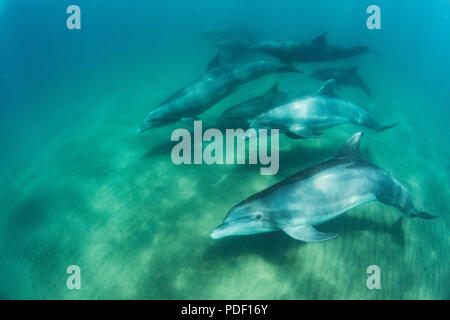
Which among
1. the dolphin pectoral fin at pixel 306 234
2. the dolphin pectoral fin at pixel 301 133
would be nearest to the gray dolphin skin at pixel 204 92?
the dolphin pectoral fin at pixel 301 133

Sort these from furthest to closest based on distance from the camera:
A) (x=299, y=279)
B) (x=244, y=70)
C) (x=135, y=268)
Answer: (x=244, y=70)
(x=135, y=268)
(x=299, y=279)

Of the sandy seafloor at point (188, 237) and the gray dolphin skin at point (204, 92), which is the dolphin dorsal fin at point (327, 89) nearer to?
the sandy seafloor at point (188, 237)

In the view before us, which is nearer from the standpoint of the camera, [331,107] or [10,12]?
[331,107]

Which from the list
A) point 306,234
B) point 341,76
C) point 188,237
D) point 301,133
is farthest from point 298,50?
point 188,237

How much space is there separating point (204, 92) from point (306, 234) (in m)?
5.60

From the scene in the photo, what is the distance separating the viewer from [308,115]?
6.41 metres

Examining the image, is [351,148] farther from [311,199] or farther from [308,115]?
[308,115]

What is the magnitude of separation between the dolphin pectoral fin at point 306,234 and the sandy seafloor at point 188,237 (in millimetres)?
656

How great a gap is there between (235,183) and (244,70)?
4580mm

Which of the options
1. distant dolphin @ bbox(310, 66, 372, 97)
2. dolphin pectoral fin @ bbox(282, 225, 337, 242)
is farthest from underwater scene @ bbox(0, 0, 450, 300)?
distant dolphin @ bbox(310, 66, 372, 97)

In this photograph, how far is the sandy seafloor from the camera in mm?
4215

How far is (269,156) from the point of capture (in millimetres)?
6953

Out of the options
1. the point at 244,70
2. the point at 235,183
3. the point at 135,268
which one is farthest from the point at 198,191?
the point at 244,70
